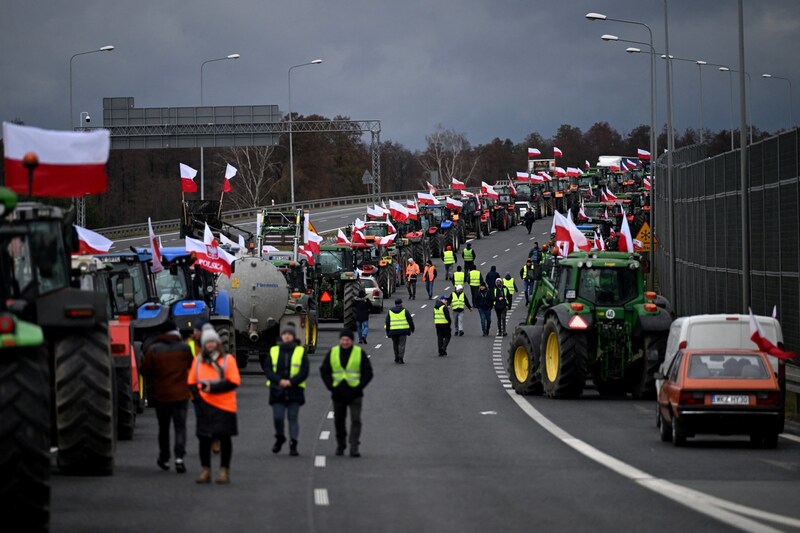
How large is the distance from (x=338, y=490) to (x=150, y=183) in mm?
122234

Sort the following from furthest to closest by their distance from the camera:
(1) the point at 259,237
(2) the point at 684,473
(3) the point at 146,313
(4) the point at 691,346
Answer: (1) the point at 259,237
(3) the point at 146,313
(4) the point at 691,346
(2) the point at 684,473

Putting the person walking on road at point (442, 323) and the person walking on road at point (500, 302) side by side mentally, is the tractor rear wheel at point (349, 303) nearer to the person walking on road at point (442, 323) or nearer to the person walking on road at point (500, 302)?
the person walking on road at point (500, 302)

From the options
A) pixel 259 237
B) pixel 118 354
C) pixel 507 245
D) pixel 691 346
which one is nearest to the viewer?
pixel 118 354

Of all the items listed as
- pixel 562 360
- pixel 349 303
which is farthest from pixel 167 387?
pixel 349 303

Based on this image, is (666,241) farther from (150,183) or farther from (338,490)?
(150,183)

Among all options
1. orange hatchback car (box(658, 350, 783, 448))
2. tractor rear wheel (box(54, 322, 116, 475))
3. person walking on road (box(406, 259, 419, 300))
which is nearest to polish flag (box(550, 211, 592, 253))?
orange hatchback car (box(658, 350, 783, 448))

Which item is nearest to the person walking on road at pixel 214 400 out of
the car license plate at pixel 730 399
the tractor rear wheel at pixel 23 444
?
the tractor rear wheel at pixel 23 444

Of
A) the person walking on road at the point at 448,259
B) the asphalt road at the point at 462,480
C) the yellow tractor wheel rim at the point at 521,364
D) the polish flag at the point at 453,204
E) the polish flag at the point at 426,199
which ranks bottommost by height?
the asphalt road at the point at 462,480

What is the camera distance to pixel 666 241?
173ft

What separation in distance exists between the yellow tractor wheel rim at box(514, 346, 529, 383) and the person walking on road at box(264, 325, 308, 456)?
11349 mm

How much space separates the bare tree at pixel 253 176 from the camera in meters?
136

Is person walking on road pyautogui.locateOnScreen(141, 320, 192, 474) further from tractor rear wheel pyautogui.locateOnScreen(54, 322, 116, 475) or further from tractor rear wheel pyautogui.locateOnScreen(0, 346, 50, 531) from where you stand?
tractor rear wheel pyautogui.locateOnScreen(0, 346, 50, 531)

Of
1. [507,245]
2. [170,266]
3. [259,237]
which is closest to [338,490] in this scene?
[170,266]

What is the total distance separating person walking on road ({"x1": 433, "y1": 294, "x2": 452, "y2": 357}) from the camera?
3953 centimetres
